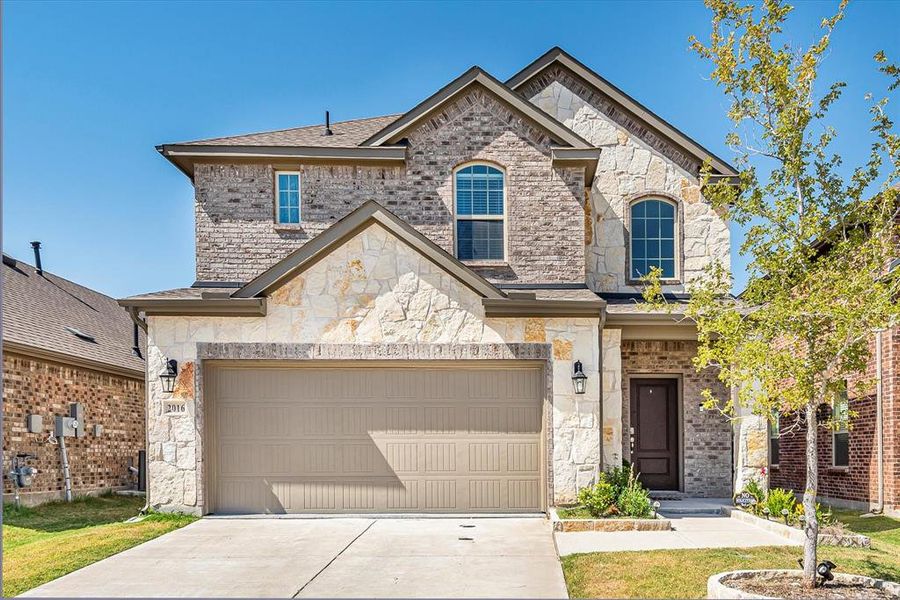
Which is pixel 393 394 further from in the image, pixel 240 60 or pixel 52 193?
pixel 52 193

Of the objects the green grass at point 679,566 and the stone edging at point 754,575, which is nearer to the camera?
the stone edging at point 754,575

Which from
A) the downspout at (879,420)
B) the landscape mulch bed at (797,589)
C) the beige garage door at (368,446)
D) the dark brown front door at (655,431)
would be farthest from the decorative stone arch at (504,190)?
the landscape mulch bed at (797,589)

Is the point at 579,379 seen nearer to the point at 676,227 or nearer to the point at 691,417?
the point at 691,417

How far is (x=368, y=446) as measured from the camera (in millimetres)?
12266

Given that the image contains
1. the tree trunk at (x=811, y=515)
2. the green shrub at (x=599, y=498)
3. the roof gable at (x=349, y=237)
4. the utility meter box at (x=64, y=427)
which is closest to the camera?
the tree trunk at (x=811, y=515)

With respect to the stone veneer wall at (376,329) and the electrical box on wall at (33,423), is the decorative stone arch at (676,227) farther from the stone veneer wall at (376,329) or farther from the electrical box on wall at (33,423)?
the electrical box on wall at (33,423)

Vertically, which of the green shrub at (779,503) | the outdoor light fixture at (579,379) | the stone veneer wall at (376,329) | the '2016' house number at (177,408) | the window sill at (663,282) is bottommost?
the green shrub at (779,503)

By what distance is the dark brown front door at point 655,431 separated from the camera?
14.2m

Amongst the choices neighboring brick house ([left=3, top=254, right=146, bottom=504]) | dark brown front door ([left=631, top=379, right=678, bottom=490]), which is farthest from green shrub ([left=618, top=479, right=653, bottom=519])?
neighboring brick house ([left=3, top=254, right=146, bottom=504])

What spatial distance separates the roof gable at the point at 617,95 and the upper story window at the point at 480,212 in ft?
7.69

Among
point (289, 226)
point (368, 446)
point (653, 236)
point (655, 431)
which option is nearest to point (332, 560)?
point (368, 446)

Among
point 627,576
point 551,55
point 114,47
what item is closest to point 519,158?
point 551,55

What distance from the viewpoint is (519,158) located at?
13766 millimetres

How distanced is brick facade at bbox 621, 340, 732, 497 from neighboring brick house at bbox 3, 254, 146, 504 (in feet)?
32.6
